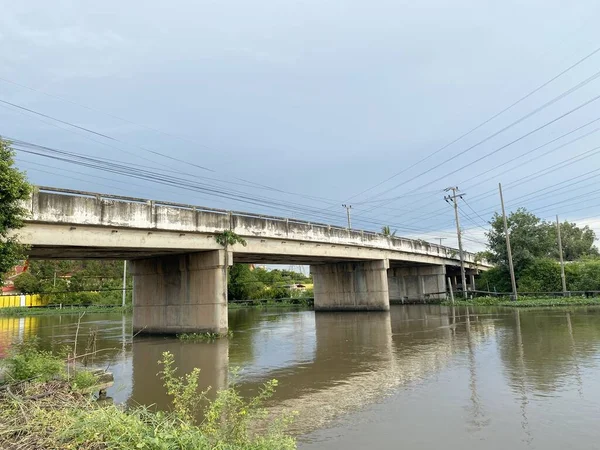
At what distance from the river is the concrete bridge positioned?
2.22 metres

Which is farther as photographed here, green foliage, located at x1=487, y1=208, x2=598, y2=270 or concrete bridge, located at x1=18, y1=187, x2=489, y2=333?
green foliage, located at x1=487, y1=208, x2=598, y2=270

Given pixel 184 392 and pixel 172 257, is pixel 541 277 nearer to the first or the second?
pixel 172 257

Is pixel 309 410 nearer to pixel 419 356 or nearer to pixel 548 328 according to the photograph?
pixel 419 356

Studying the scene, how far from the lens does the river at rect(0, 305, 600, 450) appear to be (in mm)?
6227

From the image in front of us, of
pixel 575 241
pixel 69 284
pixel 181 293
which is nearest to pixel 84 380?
pixel 181 293

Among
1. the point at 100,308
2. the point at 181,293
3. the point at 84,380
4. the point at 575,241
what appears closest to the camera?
the point at 84,380

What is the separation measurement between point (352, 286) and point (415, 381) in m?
25.5

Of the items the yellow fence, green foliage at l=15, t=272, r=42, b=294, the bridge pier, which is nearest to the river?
the bridge pier

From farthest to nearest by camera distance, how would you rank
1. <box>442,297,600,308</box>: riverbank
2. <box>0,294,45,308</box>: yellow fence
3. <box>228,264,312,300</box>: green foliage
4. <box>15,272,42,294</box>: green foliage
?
<box>15,272,42,294</box>: green foliage < <box>0,294,45,308</box>: yellow fence < <box>228,264,312,300</box>: green foliage < <box>442,297,600,308</box>: riverbank

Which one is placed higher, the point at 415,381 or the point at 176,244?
the point at 176,244

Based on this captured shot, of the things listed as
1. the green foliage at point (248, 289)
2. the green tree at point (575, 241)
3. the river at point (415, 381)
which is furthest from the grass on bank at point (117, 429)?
the green tree at point (575, 241)

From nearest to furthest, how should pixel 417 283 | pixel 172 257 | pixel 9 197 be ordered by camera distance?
pixel 9 197 < pixel 172 257 < pixel 417 283

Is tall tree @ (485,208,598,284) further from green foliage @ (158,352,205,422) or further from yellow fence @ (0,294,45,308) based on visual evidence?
yellow fence @ (0,294,45,308)

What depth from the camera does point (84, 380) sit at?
789 cm
